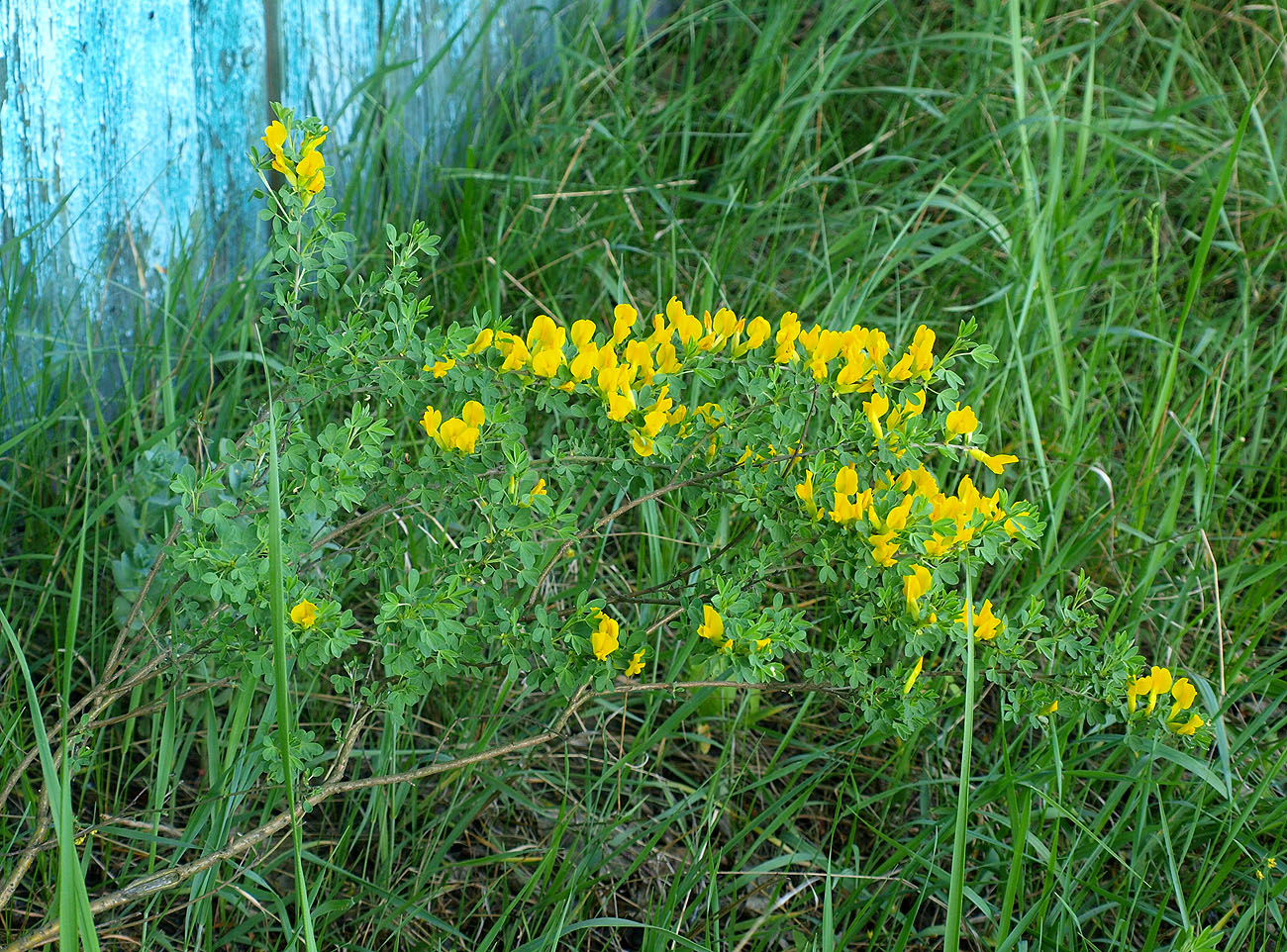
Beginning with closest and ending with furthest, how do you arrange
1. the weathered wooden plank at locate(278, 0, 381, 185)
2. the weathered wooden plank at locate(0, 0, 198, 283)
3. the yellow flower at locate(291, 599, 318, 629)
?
the yellow flower at locate(291, 599, 318, 629) → the weathered wooden plank at locate(0, 0, 198, 283) → the weathered wooden plank at locate(278, 0, 381, 185)

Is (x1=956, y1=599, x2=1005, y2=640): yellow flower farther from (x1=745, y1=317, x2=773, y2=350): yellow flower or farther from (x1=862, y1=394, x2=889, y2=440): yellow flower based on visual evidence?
(x1=745, y1=317, x2=773, y2=350): yellow flower

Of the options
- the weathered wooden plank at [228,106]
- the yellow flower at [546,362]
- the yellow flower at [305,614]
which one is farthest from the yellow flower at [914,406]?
the weathered wooden plank at [228,106]

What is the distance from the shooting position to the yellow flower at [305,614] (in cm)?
125

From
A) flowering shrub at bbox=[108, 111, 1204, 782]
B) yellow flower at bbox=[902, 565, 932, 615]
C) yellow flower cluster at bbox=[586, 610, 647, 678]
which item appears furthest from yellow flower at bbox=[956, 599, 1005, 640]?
yellow flower cluster at bbox=[586, 610, 647, 678]

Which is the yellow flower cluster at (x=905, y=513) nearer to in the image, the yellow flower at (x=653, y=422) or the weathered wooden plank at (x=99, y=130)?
the yellow flower at (x=653, y=422)

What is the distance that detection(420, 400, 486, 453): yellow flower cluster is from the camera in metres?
1.29

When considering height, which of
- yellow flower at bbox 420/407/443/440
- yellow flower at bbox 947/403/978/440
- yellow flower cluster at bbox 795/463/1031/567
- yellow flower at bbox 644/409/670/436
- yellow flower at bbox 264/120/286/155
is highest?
yellow flower at bbox 264/120/286/155

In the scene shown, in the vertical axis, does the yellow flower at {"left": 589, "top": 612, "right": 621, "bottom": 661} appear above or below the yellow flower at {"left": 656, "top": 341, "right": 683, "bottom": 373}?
below

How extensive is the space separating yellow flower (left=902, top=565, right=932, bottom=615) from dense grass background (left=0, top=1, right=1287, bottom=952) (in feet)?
1.05

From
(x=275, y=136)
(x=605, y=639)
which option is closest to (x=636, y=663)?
(x=605, y=639)

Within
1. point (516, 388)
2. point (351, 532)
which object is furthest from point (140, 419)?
point (516, 388)

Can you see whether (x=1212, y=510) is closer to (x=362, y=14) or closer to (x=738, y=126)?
(x=738, y=126)

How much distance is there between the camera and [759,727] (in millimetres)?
1849

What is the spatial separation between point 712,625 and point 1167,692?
611 mm
